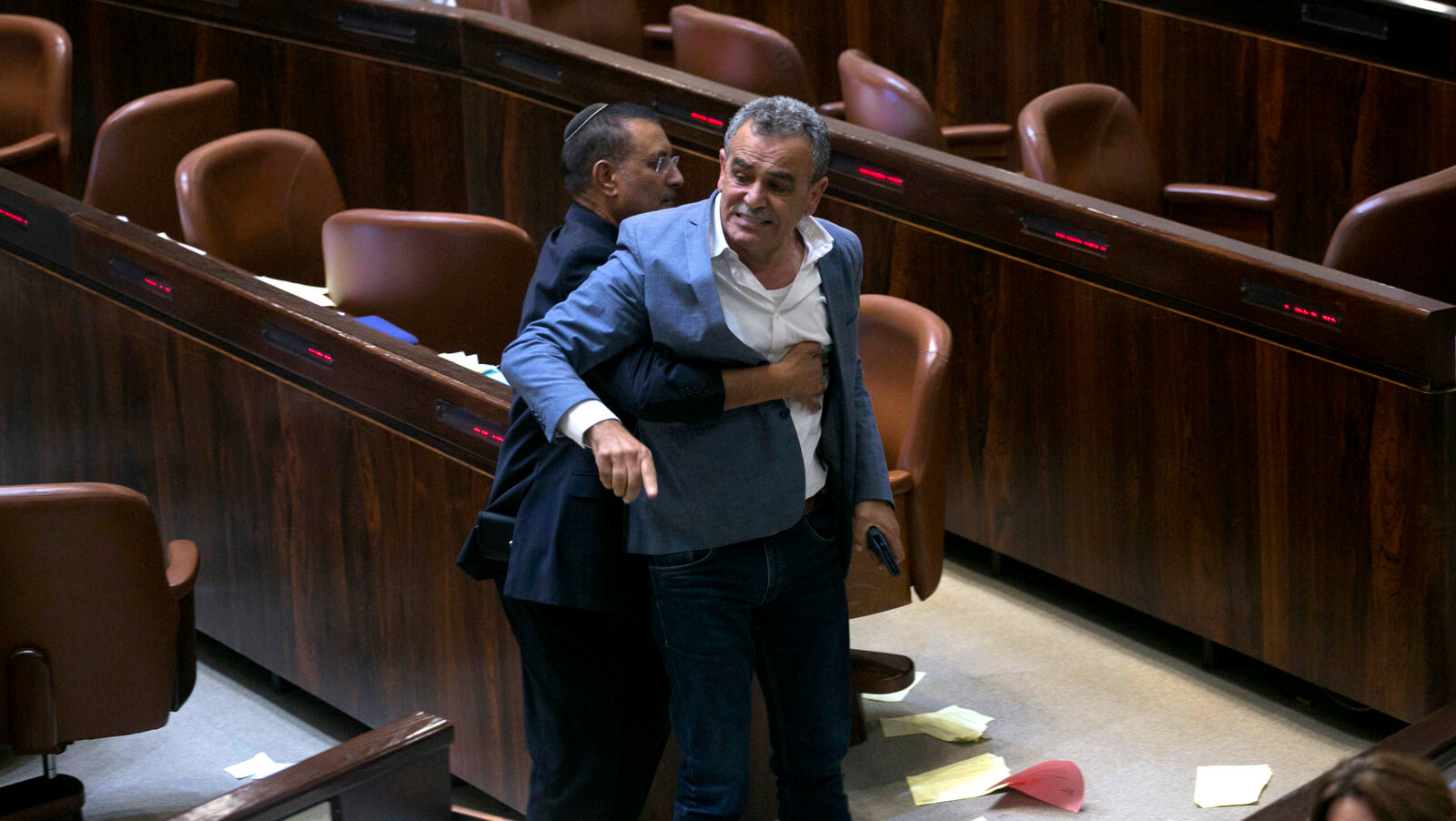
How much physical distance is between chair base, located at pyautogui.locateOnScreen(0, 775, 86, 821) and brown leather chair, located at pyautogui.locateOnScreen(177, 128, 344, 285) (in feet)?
3.84

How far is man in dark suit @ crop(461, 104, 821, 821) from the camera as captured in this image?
74.5 inches

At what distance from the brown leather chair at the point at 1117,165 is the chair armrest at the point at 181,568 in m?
1.91

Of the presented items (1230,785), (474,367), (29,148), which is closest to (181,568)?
(474,367)

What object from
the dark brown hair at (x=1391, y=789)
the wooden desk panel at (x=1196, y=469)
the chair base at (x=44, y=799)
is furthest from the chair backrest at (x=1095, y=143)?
the dark brown hair at (x=1391, y=789)

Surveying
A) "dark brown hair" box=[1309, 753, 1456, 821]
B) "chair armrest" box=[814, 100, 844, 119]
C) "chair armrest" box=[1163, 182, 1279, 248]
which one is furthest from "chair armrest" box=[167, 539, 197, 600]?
"chair armrest" box=[1163, 182, 1279, 248]

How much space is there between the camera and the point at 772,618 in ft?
6.60

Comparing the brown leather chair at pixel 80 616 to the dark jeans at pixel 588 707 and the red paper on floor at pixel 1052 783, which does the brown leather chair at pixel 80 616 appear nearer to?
the dark jeans at pixel 588 707

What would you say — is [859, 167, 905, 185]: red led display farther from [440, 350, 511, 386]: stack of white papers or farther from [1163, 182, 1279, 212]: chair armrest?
[440, 350, 511, 386]: stack of white papers

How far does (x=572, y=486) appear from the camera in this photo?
1.97 m

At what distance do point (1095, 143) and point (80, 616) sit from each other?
7.89 ft

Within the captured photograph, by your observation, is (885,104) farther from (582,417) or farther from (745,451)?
(582,417)

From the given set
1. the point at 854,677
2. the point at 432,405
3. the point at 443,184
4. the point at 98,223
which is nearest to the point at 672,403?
the point at 432,405

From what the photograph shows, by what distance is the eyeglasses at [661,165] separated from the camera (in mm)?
2207

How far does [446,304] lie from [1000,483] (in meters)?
1.17
